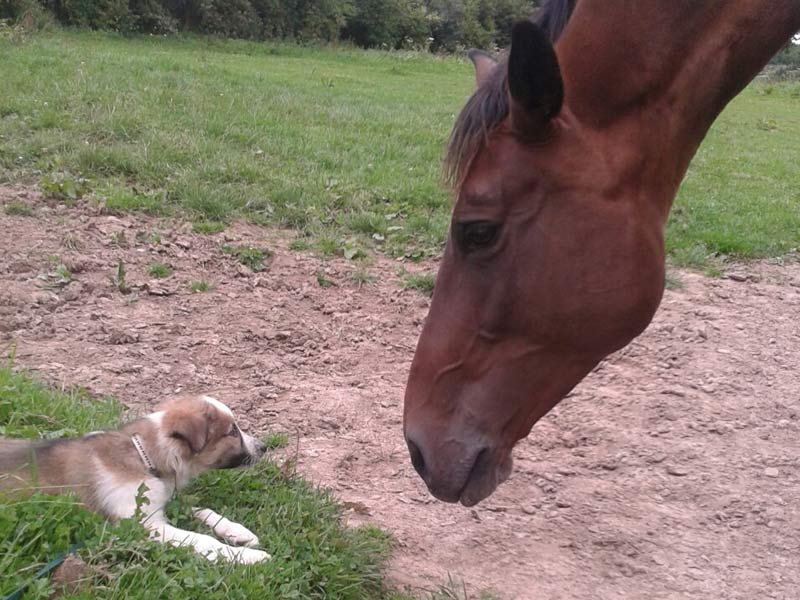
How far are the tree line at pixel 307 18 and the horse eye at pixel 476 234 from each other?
18664mm

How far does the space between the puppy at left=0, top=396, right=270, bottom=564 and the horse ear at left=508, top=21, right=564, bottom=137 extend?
63.3 inches

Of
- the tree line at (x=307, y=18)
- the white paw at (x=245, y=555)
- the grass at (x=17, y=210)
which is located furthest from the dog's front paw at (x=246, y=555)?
the tree line at (x=307, y=18)

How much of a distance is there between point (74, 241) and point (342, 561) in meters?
3.58

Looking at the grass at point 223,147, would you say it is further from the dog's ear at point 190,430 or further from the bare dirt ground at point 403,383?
the dog's ear at point 190,430

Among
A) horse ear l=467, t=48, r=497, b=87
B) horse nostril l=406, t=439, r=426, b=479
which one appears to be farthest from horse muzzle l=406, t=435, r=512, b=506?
horse ear l=467, t=48, r=497, b=87

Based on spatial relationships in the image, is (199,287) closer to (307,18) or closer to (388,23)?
(307,18)

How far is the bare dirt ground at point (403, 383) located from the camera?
10.0ft

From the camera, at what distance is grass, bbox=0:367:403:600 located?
228 centimetres

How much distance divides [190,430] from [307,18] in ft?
103

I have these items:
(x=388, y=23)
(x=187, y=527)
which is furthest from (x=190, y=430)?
(x=388, y=23)

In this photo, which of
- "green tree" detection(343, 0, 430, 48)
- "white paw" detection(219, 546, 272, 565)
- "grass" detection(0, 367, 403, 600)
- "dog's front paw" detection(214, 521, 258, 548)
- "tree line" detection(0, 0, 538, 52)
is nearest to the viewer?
"grass" detection(0, 367, 403, 600)

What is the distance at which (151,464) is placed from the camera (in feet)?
9.21

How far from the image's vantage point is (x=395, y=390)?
13.7ft

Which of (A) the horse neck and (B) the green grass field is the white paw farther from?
(B) the green grass field
